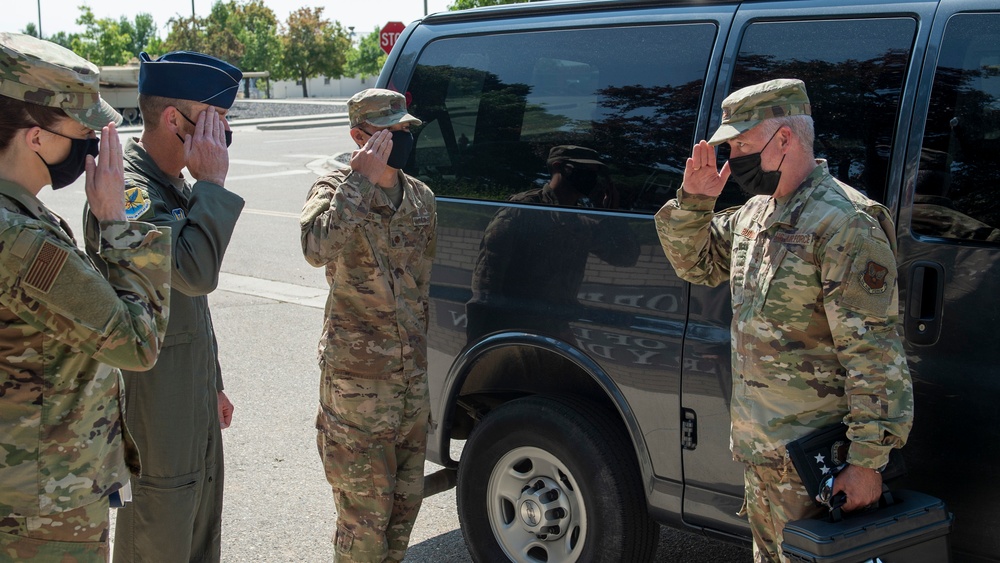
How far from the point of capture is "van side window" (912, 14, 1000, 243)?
2609mm

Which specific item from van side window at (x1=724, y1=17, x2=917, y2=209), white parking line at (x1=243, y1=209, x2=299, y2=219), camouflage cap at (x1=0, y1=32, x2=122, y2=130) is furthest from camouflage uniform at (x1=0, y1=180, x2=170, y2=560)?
white parking line at (x1=243, y1=209, x2=299, y2=219)

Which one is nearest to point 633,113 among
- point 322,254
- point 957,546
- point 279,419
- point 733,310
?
point 733,310

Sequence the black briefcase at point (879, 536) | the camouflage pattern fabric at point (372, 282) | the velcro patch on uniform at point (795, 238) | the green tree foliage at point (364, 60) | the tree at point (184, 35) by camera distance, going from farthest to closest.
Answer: the green tree foliage at point (364, 60) → the tree at point (184, 35) → the camouflage pattern fabric at point (372, 282) → the velcro patch on uniform at point (795, 238) → the black briefcase at point (879, 536)

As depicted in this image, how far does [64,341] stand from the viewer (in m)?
2.06

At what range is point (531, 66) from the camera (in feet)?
12.1

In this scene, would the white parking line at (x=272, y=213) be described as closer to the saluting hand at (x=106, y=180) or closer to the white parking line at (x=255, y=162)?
the white parking line at (x=255, y=162)

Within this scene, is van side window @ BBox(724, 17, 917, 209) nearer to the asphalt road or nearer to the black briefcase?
the black briefcase

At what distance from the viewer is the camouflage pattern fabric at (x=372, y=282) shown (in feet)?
10.9

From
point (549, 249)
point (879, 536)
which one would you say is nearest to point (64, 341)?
point (549, 249)

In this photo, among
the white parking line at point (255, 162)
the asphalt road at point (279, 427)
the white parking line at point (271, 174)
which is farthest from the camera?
the white parking line at point (255, 162)

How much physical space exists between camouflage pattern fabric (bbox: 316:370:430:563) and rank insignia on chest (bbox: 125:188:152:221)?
1.06 m

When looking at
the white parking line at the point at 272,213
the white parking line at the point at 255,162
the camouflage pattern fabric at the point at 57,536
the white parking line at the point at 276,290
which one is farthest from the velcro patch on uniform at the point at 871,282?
the white parking line at the point at 255,162

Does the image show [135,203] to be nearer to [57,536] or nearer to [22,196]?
[22,196]

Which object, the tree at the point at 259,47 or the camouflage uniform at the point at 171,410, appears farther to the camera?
the tree at the point at 259,47
